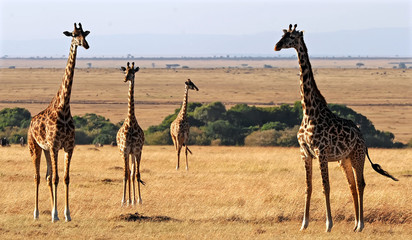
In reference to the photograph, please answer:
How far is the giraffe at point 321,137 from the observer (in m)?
13.2

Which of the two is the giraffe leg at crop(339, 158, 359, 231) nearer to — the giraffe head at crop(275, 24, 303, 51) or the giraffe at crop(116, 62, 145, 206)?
the giraffe head at crop(275, 24, 303, 51)

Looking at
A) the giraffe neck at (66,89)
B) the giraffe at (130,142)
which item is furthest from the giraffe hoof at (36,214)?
the giraffe at (130,142)

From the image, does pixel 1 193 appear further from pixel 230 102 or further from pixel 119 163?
pixel 230 102

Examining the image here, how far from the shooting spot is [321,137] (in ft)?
43.1

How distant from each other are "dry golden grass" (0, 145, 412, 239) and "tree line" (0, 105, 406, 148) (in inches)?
495

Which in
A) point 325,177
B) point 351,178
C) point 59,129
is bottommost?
point 351,178

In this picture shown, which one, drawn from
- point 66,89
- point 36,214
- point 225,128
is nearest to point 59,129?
point 66,89

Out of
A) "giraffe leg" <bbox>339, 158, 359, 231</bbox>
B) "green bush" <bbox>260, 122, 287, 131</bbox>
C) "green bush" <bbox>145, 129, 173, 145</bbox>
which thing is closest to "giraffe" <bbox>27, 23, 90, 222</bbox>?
"giraffe leg" <bbox>339, 158, 359, 231</bbox>

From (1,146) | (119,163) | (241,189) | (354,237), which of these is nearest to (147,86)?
(1,146)

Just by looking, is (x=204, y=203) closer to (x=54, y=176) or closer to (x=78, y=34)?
(x=54, y=176)

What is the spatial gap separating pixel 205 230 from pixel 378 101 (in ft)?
222

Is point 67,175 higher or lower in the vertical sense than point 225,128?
higher

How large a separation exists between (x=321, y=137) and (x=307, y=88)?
1.02 metres

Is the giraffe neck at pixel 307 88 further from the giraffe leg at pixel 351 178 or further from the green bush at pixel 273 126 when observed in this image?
the green bush at pixel 273 126
